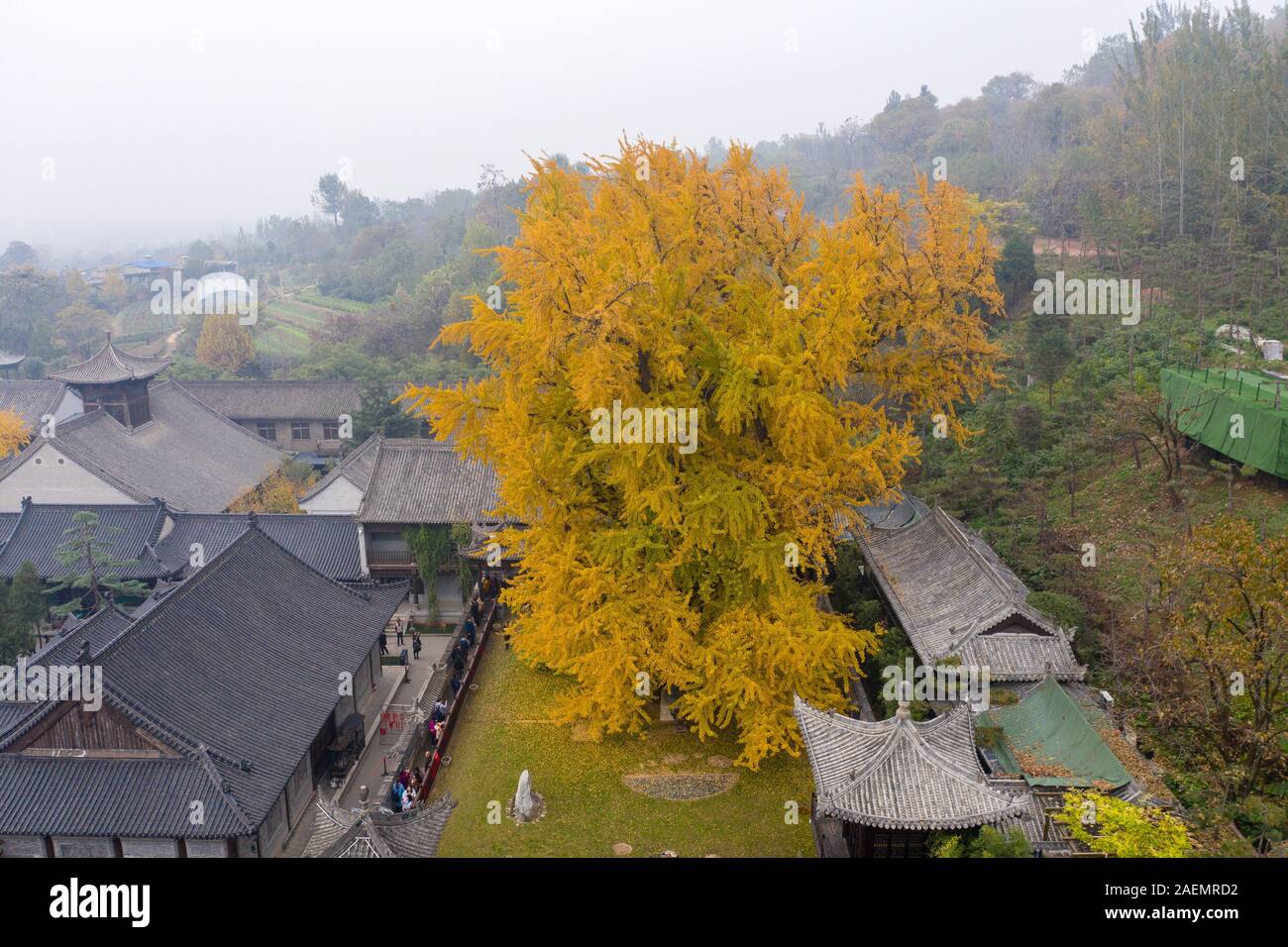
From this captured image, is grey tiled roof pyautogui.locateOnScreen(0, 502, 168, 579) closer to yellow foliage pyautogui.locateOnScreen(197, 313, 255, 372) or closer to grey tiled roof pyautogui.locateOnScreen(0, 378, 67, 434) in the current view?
grey tiled roof pyautogui.locateOnScreen(0, 378, 67, 434)

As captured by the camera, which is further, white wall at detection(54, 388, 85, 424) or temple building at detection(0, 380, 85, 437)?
white wall at detection(54, 388, 85, 424)

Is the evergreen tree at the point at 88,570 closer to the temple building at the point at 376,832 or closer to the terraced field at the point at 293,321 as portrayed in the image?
the temple building at the point at 376,832

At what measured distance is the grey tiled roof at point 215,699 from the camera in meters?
16.5

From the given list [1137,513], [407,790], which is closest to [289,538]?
[407,790]

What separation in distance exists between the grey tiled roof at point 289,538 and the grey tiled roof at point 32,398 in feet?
58.4

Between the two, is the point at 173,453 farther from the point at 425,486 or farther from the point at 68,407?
the point at 425,486

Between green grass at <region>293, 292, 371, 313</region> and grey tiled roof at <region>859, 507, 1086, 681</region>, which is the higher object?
green grass at <region>293, 292, 371, 313</region>

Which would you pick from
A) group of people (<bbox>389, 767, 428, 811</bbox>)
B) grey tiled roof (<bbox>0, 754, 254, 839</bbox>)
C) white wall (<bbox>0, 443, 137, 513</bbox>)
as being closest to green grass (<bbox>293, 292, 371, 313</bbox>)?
white wall (<bbox>0, 443, 137, 513</bbox>)

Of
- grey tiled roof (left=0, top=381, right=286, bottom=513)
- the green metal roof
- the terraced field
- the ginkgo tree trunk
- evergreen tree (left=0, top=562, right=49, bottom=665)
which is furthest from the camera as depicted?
the terraced field

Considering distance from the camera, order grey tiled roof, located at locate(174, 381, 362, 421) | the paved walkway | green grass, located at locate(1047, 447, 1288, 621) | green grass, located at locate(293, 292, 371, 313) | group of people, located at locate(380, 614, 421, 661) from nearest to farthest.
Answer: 1. the paved walkway
2. green grass, located at locate(1047, 447, 1288, 621)
3. group of people, located at locate(380, 614, 421, 661)
4. grey tiled roof, located at locate(174, 381, 362, 421)
5. green grass, located at locate(293, 292, 371, 313)

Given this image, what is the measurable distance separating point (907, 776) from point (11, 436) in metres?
39.2

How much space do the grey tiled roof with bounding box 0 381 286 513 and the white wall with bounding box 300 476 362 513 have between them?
5986 millimetres

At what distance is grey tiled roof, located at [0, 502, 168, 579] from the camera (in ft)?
97.9
